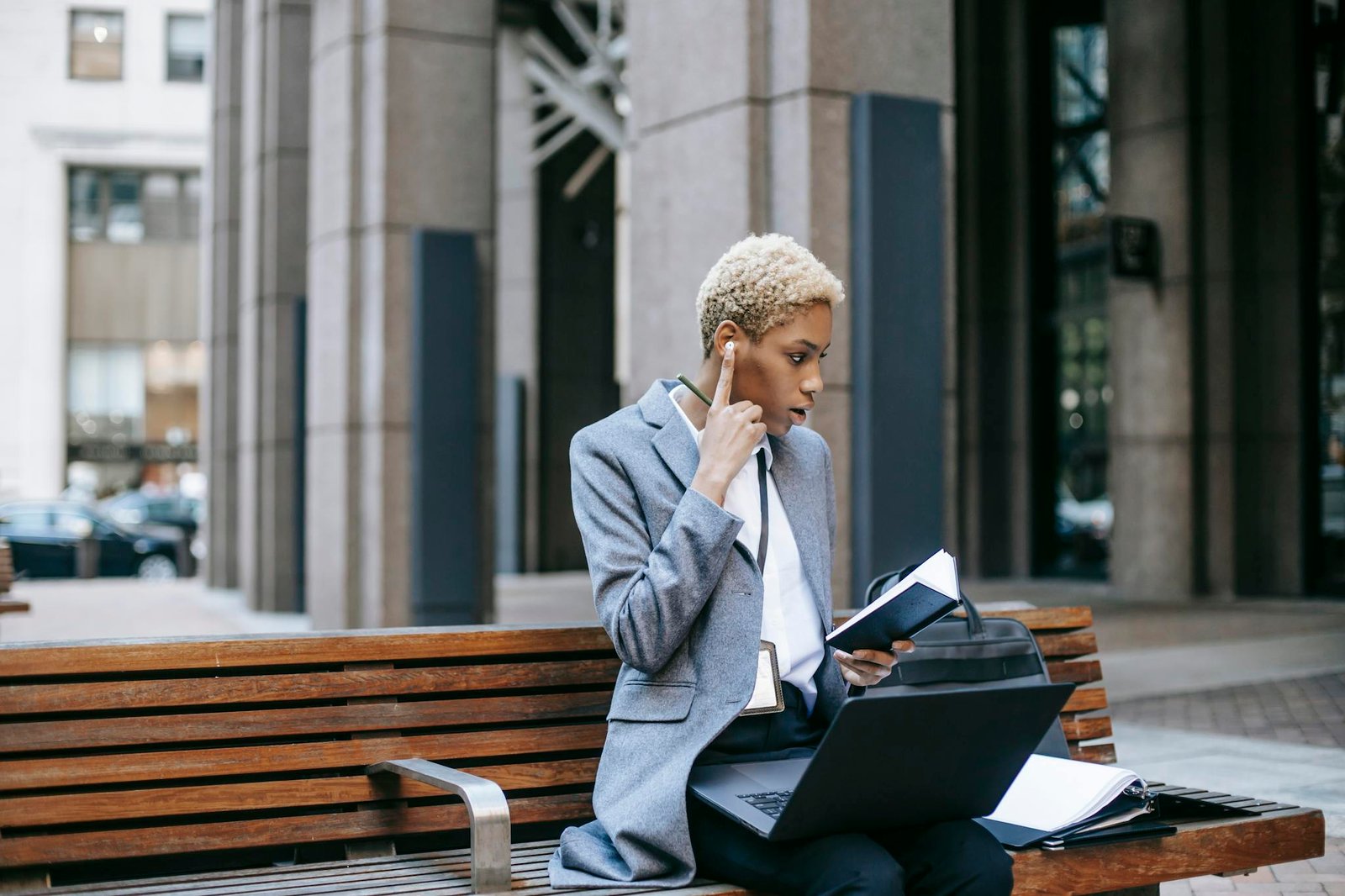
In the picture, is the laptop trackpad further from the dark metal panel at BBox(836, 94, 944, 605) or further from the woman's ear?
the dark metal panel at BBox(836, 94, 944, 605)

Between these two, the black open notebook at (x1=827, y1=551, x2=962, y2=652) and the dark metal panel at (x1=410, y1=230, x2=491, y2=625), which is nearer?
the black open notebook at (x1=827, y1=551, x2=962, y2=652)

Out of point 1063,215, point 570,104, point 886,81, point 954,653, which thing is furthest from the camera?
point 570,104

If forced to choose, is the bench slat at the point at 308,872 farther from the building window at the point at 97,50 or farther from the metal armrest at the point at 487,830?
the building window at the point at 97,50

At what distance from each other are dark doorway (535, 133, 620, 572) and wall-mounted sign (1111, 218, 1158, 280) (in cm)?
929

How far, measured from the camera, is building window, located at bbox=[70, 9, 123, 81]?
32.8 metres

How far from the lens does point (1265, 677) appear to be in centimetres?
953

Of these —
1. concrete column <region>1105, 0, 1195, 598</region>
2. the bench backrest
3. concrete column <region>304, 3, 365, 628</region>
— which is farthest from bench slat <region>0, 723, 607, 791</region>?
concrete column <region>1105, 0, 1195, 598</region>

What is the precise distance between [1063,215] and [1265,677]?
424 inches

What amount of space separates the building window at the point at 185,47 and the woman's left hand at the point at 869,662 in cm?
4285

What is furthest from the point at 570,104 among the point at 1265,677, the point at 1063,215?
the point at 1265,677

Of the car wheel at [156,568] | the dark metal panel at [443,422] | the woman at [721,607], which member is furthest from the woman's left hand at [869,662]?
the car wheel at [156,568]

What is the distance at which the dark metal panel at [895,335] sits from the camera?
6.43 meters

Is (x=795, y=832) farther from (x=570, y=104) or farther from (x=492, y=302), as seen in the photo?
(x=570, y=104)

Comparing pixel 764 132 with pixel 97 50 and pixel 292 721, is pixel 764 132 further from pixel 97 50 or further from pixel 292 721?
pixel 97 50
